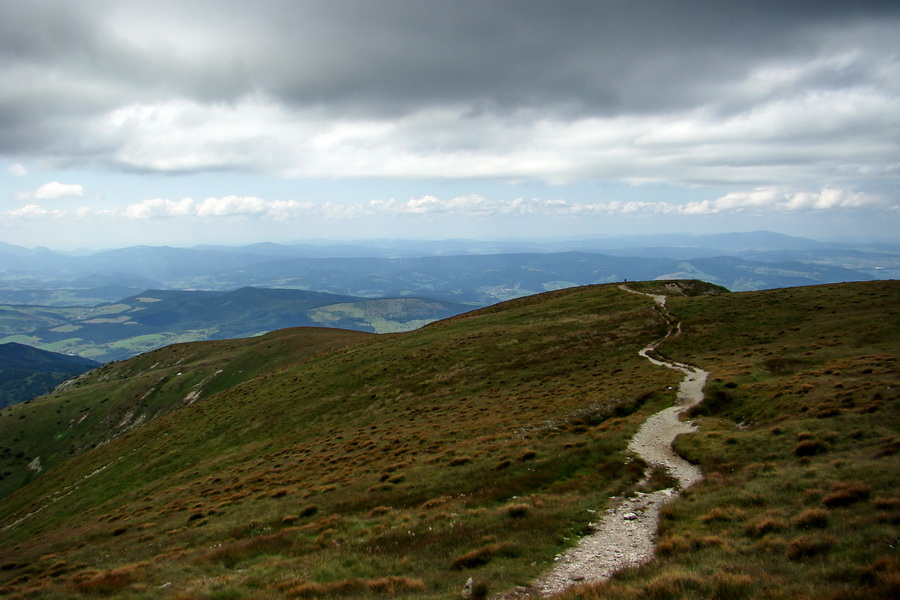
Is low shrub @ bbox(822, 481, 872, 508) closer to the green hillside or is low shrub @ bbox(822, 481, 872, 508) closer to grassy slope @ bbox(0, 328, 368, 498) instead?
the green hillside

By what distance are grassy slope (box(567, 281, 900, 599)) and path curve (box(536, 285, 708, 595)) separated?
2.51ft

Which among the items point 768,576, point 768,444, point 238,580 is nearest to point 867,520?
point 768,576

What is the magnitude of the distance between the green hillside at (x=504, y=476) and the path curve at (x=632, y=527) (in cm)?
58

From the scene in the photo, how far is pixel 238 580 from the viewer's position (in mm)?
14953

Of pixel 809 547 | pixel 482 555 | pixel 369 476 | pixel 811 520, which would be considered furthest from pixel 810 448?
pixel 369 476

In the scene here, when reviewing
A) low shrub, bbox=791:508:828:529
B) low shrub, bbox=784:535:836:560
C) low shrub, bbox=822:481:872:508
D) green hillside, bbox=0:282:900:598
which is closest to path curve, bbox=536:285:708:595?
green hillside, bbox=0:282:900:598

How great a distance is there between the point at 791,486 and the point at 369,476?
73.0 ft

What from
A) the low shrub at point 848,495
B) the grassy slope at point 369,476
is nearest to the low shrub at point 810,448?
the low shrub at point 848,495

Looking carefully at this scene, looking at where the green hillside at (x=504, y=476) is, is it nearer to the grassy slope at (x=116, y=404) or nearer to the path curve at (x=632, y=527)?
the path curve at (x=632, y=527)

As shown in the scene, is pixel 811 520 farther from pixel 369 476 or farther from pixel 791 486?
pixel 369 476

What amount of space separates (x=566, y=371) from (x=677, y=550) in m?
36.2

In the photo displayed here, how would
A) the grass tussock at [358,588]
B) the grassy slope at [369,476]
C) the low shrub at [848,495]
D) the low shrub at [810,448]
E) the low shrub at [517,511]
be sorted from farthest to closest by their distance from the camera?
the low shrub at [810,448] < the low shrub at [517,511] < the grassy slope at [369,476] < the low shrub at [848,495] < the grass tussock at [358,588]

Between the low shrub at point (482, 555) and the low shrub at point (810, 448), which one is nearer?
the low shrub at point (482, 555)

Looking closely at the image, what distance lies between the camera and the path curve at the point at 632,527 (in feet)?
40.4
